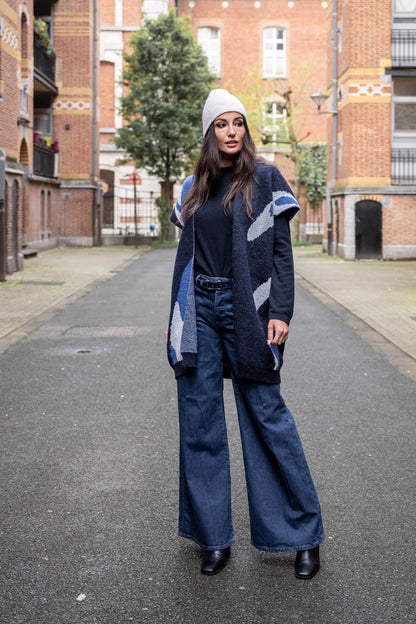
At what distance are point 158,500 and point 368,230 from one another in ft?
76.1

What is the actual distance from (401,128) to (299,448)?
25.7 m

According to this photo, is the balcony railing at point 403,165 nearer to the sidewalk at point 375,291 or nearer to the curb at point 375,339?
the sidewalk at point 375,291

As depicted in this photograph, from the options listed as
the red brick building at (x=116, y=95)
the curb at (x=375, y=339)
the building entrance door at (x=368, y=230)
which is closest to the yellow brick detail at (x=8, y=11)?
the curb at (x=375, y=339)

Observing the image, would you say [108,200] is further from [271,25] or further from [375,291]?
[375,291]

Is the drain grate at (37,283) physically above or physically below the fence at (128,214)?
below

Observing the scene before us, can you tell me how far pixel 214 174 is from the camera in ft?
11.9

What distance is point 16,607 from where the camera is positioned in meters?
3.23

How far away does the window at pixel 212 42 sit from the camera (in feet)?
165

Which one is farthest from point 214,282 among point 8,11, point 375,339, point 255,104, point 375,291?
point 255,104

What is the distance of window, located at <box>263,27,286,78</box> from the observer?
1984 inches

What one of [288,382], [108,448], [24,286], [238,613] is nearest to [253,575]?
[238,613]

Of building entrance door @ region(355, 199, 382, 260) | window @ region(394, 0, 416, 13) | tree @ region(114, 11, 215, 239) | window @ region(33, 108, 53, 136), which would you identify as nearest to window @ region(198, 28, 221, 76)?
tree @ region(114, 11, 215, 239)

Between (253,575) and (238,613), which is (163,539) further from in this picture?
(238,613)

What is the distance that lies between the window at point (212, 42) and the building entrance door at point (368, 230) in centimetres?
2580
